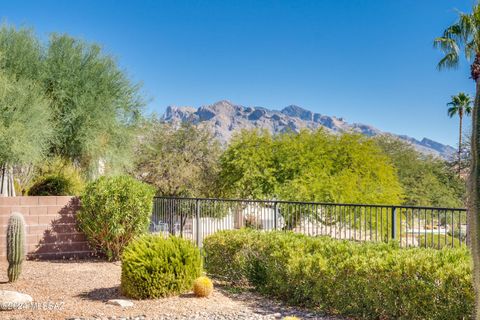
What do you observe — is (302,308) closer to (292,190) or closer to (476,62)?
(476,62)

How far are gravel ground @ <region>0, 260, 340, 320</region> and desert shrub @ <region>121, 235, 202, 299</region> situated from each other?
152 millimetres

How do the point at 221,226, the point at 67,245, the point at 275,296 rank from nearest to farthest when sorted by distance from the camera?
the point at 275,296, the point at 67,245, the point at 221,226

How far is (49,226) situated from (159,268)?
4.60 m

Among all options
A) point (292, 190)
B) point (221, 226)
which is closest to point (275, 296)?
point (221, 226)

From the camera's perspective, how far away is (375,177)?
1984cm

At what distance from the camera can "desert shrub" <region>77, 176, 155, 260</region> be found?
368 inches

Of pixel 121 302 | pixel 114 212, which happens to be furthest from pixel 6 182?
pixel 121 302

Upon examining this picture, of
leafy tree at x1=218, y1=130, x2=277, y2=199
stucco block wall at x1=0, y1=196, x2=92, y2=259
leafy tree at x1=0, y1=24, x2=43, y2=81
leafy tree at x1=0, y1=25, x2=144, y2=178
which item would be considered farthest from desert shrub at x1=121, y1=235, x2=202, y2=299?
leafy tree at x1=218, y1=130, x2=277, y2=199

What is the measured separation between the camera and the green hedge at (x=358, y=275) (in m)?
5.04

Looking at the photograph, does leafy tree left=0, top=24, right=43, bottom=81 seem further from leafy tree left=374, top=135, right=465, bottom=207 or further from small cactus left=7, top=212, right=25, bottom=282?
leafy tree left=374, top=135, right=465, bottom=207

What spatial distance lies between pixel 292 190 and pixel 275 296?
11235 mm

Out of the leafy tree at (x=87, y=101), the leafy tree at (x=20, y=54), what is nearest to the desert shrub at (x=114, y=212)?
the leafy tree at (x=87, y=101)

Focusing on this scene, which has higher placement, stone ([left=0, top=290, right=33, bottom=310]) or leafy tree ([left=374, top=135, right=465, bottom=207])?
leafy tree ([left=374, top=135, right=465, bottom=207])

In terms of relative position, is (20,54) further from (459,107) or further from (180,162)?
(459,107)
